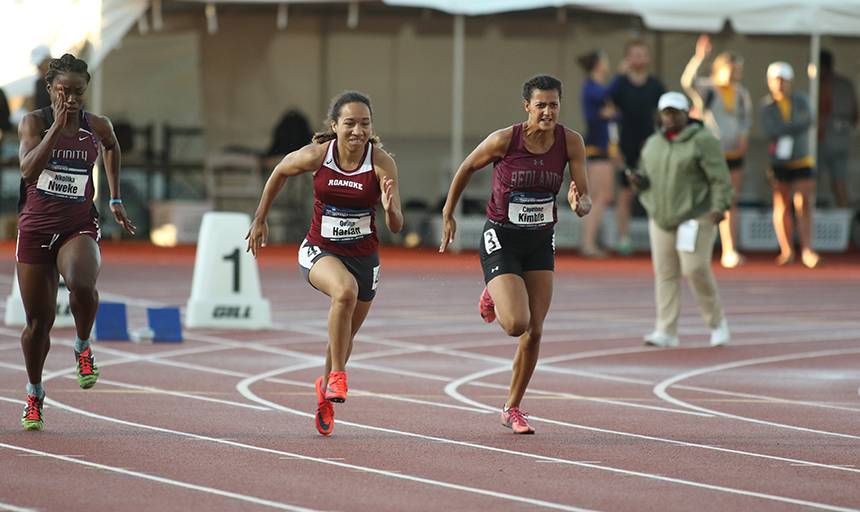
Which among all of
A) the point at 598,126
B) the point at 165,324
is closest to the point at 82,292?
the point at 165,324

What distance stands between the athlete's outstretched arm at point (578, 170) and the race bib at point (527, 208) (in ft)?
0.53

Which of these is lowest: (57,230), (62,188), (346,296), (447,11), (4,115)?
(346,296)

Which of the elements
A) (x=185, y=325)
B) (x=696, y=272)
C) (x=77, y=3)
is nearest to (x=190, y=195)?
(x=77, y=3)

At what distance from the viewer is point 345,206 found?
679 centimetres

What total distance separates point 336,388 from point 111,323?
14.8ft

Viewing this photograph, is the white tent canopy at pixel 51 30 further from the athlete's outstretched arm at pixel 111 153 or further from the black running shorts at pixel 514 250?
the black running shorts at pixel 514 250

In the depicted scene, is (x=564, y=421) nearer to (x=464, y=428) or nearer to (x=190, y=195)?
(x=464, y=428)

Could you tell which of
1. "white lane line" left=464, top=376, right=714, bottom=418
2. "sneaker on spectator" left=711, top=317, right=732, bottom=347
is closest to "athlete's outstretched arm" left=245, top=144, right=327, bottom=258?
"white lane line" left=464, top=376, right=714, bottom=418

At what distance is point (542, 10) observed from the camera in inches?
922

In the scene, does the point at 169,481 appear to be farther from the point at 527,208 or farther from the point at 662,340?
the point at 662,340

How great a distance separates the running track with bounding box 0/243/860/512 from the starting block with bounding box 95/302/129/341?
0.56ft

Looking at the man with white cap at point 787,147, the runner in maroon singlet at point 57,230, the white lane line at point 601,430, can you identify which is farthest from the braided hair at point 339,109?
the man with white cap at point 787,147

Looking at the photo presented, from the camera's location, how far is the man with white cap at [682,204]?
34.4ft

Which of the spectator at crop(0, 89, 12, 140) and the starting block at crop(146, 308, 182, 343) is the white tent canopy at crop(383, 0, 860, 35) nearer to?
the spectator at crop(0, 89, 12, 140)
